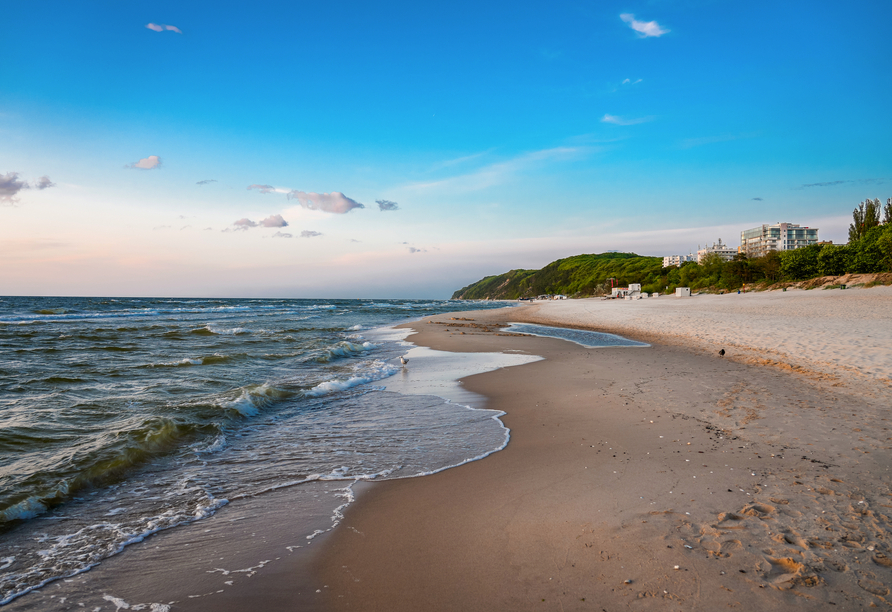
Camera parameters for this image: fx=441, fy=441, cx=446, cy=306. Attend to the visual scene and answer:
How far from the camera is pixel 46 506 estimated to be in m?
4.37

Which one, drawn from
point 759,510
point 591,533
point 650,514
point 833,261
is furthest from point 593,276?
point 591,533

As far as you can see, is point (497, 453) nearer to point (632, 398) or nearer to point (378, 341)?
point (632, 398)

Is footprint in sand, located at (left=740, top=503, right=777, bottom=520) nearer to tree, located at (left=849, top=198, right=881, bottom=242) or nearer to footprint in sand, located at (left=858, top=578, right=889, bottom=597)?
footprint in sand, located at (left=858, top=578, right=889, bottom=597)

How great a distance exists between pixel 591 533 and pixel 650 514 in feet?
1.97

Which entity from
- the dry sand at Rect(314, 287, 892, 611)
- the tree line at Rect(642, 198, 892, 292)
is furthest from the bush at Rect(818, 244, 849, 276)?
the dry sand at Rect(314, 287, 892, 611)

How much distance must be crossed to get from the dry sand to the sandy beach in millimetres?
16

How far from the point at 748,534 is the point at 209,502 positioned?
15.5ft

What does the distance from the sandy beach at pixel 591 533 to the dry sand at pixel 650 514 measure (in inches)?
0.6

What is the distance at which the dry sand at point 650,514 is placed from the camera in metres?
2.75

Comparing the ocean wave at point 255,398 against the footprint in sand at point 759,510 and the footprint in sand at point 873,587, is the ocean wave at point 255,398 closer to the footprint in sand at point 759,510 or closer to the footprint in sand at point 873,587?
the footprint in sand at point 759,510

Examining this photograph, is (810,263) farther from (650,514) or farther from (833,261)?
(650,514)

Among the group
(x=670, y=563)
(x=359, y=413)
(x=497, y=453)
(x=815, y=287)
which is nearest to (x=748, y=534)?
(x=670, y=563)

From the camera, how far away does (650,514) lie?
3639 mm

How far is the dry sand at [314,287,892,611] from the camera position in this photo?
2.75 metres
